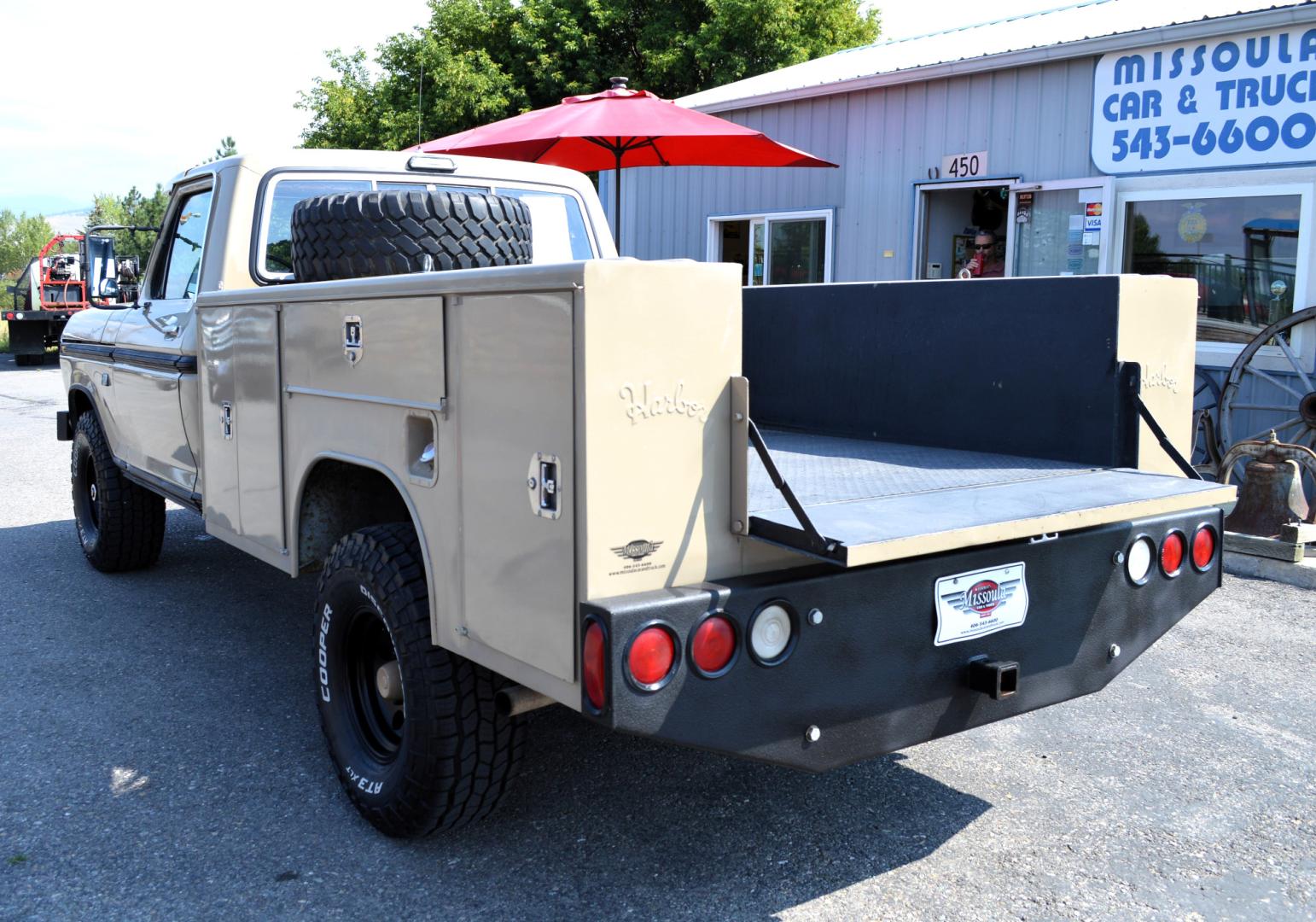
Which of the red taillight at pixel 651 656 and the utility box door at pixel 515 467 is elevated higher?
the utility box door at pixel 515 467

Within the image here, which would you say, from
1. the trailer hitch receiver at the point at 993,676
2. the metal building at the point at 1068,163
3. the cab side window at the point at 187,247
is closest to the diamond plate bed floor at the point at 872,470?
the trailer hitch receiver at the point at 993,676

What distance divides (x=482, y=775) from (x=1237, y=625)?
395 centimetres

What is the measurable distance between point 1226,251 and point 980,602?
22.4ft

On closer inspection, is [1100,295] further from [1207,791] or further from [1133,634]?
[1207,791]

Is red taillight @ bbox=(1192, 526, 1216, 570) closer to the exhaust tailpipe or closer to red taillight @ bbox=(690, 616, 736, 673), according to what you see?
red taillight @ bbox=(690, 616, 736, 673)

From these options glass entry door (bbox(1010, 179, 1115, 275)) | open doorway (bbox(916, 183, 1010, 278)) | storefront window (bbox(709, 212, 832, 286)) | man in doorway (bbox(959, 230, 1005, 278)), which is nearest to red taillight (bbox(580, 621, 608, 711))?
glass entry door (bbox(1010, 179, 1115, 275))

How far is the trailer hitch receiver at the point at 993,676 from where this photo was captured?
8.88ft

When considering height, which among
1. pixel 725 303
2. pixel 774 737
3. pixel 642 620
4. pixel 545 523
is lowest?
pixel 774 737

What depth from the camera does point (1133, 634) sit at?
3092 mm

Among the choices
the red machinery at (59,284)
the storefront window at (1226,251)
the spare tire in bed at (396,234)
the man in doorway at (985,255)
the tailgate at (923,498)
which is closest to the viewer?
the tailgate at (923,498)

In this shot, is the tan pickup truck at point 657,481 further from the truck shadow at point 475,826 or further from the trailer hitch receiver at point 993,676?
the truck shadow at point 475,826

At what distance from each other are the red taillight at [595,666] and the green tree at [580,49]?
22.2m

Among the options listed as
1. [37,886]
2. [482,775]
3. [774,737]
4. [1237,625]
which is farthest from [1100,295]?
[37,886]

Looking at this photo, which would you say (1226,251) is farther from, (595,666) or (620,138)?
(595,666)
